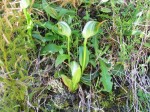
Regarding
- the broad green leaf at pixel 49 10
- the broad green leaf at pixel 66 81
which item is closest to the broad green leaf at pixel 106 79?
the broad green leaf at pixel 66 81

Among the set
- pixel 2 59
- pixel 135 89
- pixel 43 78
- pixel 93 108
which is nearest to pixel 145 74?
pixel 135 89

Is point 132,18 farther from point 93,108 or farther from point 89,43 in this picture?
point 93,108

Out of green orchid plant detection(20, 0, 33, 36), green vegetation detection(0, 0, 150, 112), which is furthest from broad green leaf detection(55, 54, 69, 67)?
green orchid plant detection(20, 0, 33, 36)

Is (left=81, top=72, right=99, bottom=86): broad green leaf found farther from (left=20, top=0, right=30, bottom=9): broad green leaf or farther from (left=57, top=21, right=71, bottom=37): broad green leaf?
(left=20, top=0, right=30, bottom=9): broad green leaf

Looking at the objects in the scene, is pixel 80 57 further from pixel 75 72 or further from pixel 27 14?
pixel 27 14

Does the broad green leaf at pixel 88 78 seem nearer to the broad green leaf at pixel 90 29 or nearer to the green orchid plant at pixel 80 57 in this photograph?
the green orchid plant at pixel 80 57

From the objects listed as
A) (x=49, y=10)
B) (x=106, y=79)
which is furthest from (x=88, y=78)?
(x=49, y=10)

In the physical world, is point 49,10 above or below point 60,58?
above

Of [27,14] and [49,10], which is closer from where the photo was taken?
[27,14]
